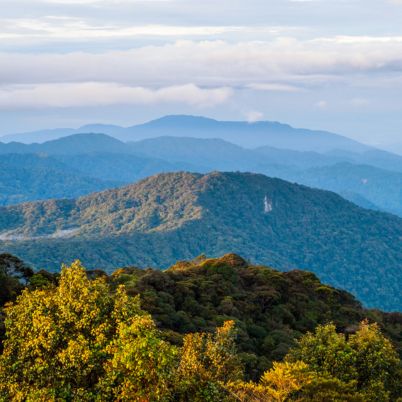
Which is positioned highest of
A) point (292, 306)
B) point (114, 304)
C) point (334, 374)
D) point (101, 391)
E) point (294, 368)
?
point (114, 304)

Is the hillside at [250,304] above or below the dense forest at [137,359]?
below

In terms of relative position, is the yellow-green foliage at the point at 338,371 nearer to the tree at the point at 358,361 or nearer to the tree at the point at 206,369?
the tree at the point at 358,361

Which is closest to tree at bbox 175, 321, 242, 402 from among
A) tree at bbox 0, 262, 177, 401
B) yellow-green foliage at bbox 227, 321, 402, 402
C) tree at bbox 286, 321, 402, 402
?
yellow-green foliage at bbox 227, 321, 402, 402

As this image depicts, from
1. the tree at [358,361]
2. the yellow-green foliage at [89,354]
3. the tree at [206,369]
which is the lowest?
the tree at [358,361]

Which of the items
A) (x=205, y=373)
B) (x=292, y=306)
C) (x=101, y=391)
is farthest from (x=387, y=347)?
(x=292, y=306)

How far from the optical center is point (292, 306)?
243 ft

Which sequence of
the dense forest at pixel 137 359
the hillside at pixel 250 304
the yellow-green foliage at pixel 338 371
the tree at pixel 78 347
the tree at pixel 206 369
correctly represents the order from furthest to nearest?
the hillside at pixel 250 304, the yellow-green foliage at pixel 338 371, the tree at pixel 206 369, the dense forest at pixel 137 359, the tree at pixel 78 347

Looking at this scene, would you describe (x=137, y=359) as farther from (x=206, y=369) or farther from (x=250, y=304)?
(x=250, y=304)

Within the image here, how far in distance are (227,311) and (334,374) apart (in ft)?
86.6

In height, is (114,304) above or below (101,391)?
above

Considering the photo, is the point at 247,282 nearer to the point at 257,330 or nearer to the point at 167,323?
the point at 257,330

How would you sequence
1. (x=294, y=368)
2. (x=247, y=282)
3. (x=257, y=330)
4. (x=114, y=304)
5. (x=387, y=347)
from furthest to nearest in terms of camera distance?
(x=247, y=282), (x=257, y=330), (x=387, y=347), (x=294, y=368), (x=114, y=304)

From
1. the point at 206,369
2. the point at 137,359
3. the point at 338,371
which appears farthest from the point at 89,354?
the point at 338,371

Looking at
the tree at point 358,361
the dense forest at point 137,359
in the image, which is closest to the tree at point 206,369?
the dense forest at point 137,359
